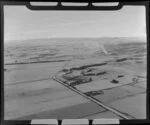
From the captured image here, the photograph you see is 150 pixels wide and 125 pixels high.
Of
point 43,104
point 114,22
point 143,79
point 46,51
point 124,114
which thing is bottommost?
point 124,114

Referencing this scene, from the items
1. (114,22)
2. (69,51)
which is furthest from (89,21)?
(69,51)

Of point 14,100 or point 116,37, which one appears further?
point 116,37

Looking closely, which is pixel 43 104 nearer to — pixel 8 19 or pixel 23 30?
pixel 23 30

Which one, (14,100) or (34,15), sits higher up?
(34,15)

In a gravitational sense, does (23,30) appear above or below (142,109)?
above

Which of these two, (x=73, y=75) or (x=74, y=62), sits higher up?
(x=74, y=62)

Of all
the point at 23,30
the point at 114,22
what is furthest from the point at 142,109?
the point at 23,30

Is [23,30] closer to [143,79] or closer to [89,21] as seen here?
[89,21]

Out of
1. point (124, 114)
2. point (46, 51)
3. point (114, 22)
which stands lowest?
point (124, 114)
